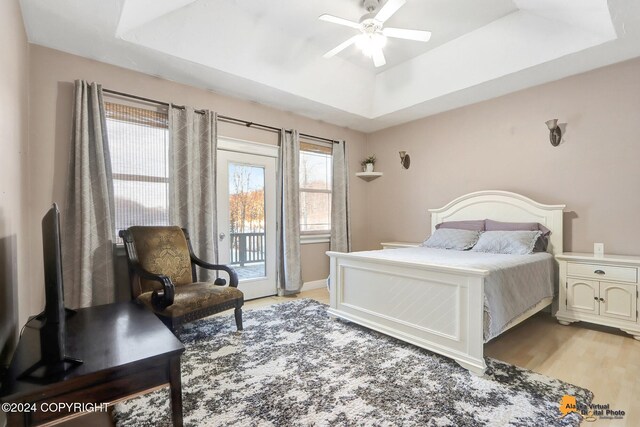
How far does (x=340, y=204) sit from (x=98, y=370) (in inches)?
158

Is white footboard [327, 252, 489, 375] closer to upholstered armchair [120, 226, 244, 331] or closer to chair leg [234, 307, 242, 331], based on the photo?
chair leg [234, 307, 242, 331]

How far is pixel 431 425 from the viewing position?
62.1 inches

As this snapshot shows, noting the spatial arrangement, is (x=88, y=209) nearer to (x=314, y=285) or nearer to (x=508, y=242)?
(x=314, y=285)

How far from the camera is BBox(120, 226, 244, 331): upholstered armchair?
2.45m

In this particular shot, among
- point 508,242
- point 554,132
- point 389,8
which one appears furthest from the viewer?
point 554,132

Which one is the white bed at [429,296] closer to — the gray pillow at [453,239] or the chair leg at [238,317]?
the gray pillow at [453,239]

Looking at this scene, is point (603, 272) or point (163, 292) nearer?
point (163, 292)

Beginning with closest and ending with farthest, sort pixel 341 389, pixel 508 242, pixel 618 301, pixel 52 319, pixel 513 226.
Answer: pixel 52 319
pixel 341 389
pixel 618 301
pixel 508 242
pixel 513 226

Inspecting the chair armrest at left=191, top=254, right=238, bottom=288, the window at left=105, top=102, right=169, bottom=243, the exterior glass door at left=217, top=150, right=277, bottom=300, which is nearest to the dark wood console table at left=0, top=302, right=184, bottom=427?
the chair armrest at left=191, top=254, right=238, bottom=288

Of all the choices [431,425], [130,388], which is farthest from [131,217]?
[431,425]

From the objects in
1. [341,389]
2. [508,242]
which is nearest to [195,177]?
[341,389]

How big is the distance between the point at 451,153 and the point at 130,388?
4.38 m

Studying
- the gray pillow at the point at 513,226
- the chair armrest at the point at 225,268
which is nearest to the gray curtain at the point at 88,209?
the chair armrest at the point at 225,268

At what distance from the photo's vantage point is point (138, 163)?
3.11 meters
